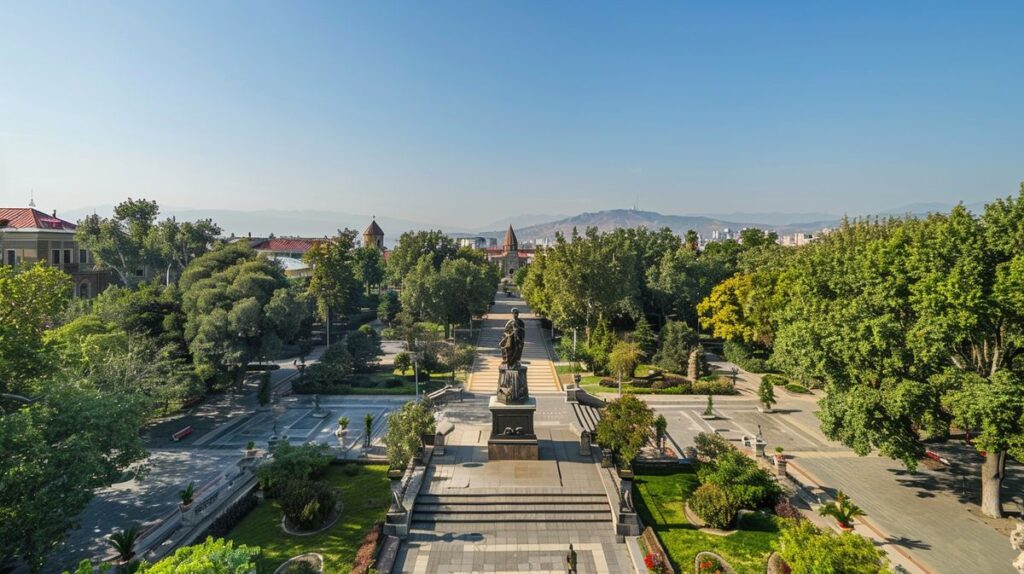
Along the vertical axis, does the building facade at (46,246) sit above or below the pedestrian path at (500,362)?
above

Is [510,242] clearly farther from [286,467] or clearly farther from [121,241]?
[286,467]

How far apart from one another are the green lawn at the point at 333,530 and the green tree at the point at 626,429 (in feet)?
27.6

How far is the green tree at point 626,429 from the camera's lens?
19594 mm

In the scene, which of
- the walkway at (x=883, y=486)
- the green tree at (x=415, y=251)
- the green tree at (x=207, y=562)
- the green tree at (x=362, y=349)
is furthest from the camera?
the green tree at (x=415, y=251)

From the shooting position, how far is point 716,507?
1694 cm

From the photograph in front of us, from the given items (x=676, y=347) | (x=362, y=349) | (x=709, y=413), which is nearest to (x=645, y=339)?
(x=676, y=347)

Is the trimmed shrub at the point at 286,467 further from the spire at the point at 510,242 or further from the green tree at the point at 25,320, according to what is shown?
the spire at the point at 510,242

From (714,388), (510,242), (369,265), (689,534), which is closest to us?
(689,534)

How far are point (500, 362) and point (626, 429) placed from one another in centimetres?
1865

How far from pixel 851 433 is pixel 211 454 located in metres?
25.9

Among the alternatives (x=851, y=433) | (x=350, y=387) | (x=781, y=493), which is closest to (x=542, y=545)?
(x=781, y=493)

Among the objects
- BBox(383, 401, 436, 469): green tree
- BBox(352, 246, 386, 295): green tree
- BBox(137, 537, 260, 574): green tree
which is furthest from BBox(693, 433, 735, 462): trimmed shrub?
BBox(352, 246, 386, 295): green tree

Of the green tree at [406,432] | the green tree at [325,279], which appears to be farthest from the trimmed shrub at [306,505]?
the green tree at [325,279]

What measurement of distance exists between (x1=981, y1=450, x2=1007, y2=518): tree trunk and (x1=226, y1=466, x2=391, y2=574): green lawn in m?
20.5
